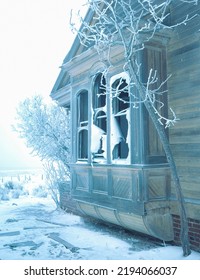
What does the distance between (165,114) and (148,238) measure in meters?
2.76

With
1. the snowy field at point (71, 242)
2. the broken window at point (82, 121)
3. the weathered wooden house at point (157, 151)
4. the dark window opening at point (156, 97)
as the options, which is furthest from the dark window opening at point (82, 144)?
the dark window opening at point (156, 97)

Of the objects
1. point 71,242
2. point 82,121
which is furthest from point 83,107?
point 71,242

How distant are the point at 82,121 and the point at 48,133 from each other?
14.7 feet

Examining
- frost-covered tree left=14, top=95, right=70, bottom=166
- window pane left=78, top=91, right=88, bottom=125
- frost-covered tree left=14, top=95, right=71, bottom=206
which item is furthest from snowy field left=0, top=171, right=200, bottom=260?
frost-covered tree left=14, top=95, right=70, bottom=166

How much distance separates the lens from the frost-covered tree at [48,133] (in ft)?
38.3

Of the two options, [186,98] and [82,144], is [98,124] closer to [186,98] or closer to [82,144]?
[82,144]

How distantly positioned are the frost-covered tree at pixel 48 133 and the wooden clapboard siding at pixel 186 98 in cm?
667

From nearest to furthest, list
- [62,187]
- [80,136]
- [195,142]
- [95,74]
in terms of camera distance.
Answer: [195,142] → [95,74] → [80,136] → [62,187]

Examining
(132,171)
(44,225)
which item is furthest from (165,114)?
(44,225)

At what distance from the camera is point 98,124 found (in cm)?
676

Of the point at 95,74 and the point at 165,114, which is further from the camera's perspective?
the point at 95,74

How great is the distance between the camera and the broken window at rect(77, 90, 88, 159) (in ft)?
24.3
